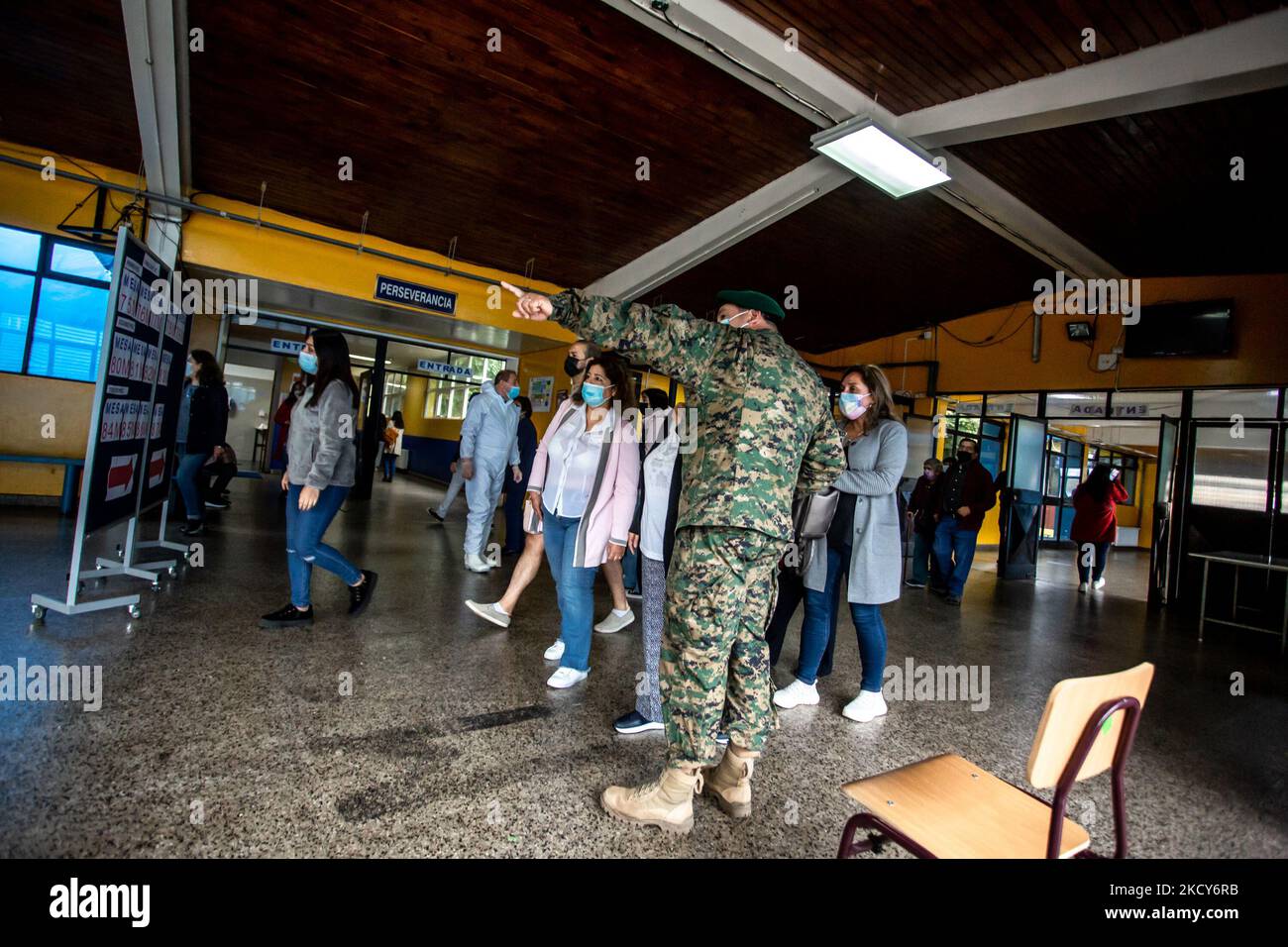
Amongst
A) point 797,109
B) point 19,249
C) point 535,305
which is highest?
point 797,109

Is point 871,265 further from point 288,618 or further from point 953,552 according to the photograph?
point 288,618

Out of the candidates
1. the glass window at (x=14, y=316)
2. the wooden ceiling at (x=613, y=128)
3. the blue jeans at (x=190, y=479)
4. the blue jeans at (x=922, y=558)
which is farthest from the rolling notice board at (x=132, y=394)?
the blue jeans at (x=922, y=558)

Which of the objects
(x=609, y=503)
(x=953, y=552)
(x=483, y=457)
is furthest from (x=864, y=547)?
(x=953, y=552)

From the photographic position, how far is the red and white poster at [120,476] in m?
3.84

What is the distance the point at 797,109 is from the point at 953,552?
4.82 meters

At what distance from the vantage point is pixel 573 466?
3.20 meters

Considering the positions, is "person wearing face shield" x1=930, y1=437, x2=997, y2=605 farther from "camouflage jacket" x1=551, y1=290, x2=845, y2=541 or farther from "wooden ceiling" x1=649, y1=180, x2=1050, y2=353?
"camouflage jacket" x1=551, y1=290, x2=845, y2=541

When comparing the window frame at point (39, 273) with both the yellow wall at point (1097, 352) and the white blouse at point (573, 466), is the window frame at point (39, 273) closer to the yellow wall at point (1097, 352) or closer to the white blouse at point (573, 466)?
the white blouse at point (573, 466)

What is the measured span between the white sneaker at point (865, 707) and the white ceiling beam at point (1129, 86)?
14.8ft

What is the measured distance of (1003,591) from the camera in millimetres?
8117

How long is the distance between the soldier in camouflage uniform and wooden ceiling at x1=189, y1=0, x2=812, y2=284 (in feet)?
13.4

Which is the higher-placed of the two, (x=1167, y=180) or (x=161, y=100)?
(x=1167, y=180)

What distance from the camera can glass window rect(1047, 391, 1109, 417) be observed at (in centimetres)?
948
